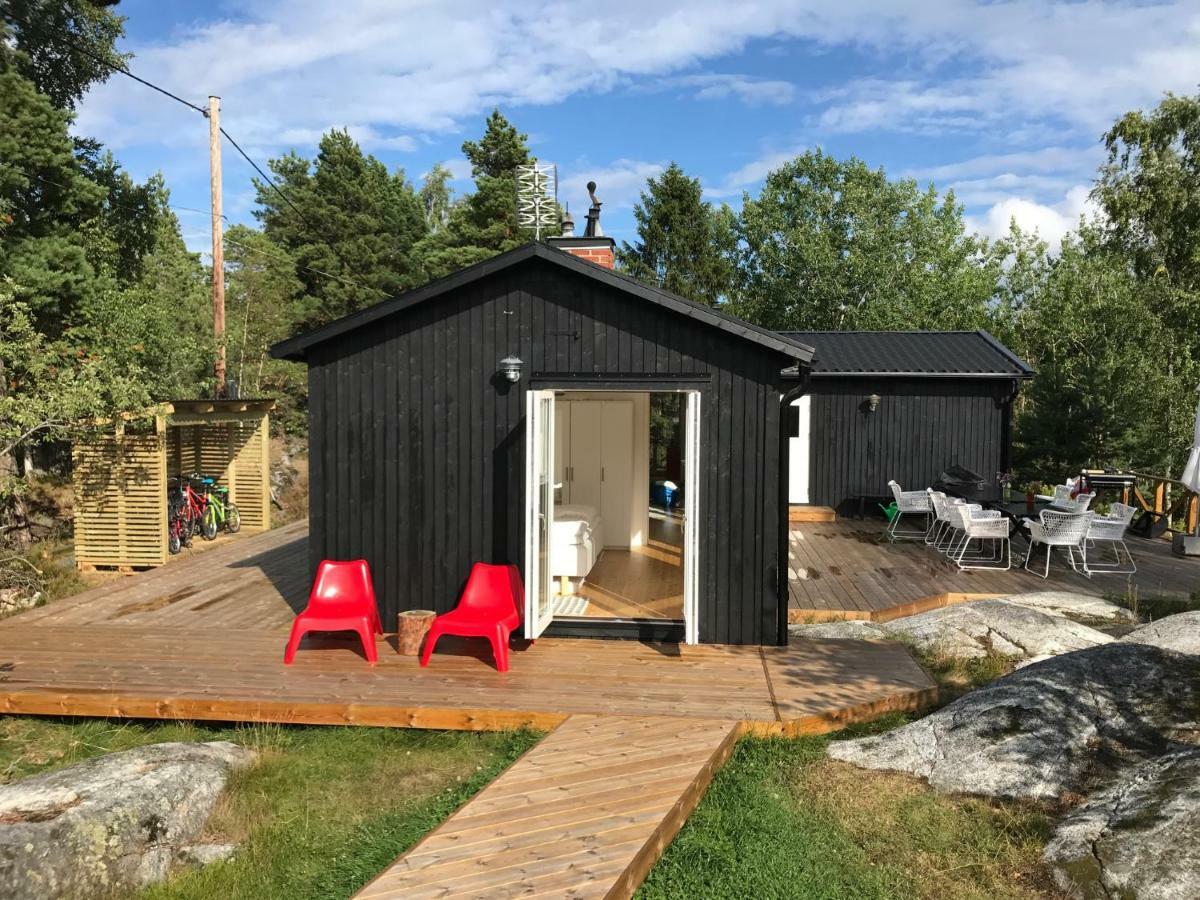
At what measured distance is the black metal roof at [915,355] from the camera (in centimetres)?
1258

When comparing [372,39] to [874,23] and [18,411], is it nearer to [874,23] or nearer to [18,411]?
[18,411]

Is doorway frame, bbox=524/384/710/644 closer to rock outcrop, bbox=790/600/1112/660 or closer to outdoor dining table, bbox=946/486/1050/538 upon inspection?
rock outcrop, bbox=790/600/1112/660

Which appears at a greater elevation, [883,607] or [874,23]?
[874,23]

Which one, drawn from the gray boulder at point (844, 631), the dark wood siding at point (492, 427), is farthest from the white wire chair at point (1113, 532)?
the dark wood siding at point (492, 427)

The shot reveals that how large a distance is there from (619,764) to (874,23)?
1502 cm

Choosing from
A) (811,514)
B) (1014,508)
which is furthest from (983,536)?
(811,514)

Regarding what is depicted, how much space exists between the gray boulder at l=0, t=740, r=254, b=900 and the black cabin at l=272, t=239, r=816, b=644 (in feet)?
8.09

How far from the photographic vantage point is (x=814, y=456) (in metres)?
13.2

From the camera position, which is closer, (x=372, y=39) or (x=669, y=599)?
(x=669, y=599)

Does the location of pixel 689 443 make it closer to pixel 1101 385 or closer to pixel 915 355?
pixel 915 355

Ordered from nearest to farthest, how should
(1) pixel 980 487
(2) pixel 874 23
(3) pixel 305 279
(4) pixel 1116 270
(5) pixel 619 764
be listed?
(5) pixel 619 764 < (1) pixel 980 487 < (2) pixel 874 23 < (4) pixel 1116 270 < (3) pixel 305 279

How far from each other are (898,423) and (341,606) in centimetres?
999

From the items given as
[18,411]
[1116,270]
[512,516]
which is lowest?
[512,516]

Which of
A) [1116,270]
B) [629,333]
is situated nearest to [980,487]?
[629,333]
